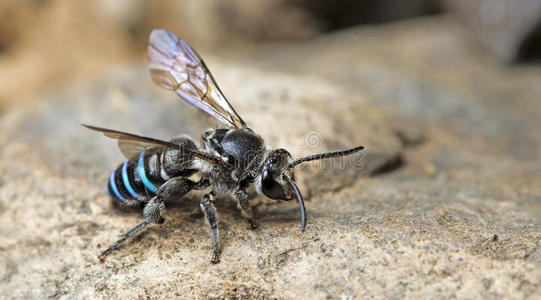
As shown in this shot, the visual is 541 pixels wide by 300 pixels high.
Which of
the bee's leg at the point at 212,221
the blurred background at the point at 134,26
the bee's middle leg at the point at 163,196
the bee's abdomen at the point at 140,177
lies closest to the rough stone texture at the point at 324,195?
the bee's leg at the point at 212,221

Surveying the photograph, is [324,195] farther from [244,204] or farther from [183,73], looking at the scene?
[183,73]

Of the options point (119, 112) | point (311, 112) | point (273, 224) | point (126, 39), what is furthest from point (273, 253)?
point (126, 39)

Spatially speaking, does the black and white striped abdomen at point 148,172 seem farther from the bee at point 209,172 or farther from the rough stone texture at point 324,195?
the rough stone texture at point 324,195

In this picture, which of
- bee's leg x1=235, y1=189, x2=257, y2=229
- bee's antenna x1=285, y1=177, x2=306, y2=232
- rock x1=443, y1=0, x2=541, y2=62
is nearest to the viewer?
bee's antenna x1=285, y1=177, x2=306, y2=232

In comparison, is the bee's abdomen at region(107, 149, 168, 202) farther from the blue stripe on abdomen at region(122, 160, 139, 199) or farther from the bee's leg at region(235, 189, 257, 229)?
the bee's leg at region(235, 189, 257, 229)

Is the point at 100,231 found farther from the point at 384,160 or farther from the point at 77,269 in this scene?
the point at 384,160

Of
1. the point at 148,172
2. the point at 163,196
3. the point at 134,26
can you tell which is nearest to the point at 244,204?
the point at 163,196

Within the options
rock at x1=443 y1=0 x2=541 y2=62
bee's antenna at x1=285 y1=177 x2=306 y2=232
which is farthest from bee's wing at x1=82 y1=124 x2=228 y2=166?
rock at x1=443 y1=0 x2=541 y2=62

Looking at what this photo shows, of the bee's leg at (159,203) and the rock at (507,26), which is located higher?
the rock at (507,26)

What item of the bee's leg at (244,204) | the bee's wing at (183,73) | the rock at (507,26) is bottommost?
the bee's leg at (244,204)
